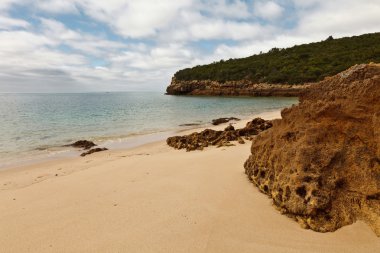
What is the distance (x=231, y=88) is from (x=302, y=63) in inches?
624

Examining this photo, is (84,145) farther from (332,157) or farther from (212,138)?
(332,157)

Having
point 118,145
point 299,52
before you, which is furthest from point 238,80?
point 118,145

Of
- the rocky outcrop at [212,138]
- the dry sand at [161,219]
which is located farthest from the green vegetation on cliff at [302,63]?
the dry sand at [161,219]

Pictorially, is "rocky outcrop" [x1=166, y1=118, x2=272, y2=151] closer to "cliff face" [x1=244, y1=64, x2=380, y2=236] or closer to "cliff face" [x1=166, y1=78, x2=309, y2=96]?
"cliff face" [x1=244, y1=64, x2=380, y2=236]

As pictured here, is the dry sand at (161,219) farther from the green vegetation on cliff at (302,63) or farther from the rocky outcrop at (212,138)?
the green vegetation on cliff at (302,63)

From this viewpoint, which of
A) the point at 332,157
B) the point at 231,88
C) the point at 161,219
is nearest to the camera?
the point at 332,157

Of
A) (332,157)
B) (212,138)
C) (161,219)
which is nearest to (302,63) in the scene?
(212,138)

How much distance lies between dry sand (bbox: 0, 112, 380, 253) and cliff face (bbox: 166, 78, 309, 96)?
148 ft

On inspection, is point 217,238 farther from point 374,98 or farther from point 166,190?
point 374,98

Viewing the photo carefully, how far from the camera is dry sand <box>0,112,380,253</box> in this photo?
121 inches

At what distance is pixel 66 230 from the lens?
363 centimetres

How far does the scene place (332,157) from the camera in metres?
3.48

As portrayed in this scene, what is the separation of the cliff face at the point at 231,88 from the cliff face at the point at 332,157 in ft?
147

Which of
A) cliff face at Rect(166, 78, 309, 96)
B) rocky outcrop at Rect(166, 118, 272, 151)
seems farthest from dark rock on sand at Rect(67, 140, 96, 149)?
cliff face at Rect(166, 78, 309, 96)
